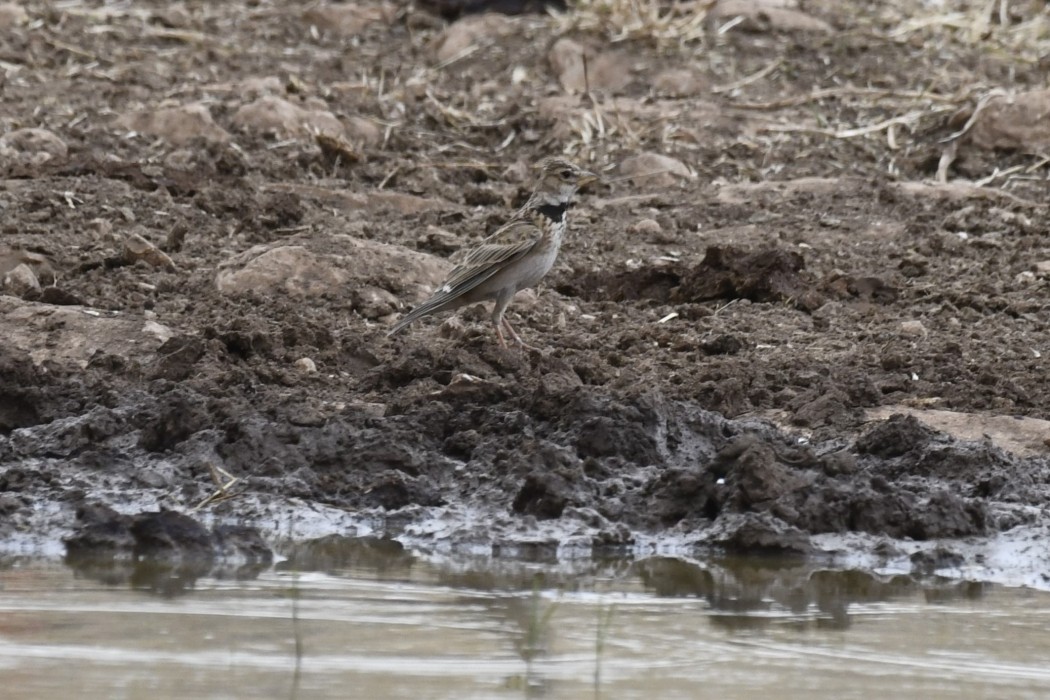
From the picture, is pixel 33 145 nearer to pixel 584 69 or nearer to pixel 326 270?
pixel 326 270

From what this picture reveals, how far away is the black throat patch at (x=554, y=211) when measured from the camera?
8.53 metres

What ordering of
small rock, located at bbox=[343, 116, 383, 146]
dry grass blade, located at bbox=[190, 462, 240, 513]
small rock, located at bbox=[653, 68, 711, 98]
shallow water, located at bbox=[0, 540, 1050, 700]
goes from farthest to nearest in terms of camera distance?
small rock, located at bbox=[653, 68, 711, 98] < small rock, located at bbox=[343, 116, 383, 146] < dry grass blade, located at bbox=[190, 462, 240, 513] < shallow water, located at bbox=[0, 540, 1050, 700]

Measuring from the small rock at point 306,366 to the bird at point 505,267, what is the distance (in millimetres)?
428

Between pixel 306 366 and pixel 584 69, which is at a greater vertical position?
pixel 584 69

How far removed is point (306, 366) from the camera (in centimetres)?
775

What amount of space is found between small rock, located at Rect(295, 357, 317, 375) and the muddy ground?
3cm

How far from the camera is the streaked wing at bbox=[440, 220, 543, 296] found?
812cm

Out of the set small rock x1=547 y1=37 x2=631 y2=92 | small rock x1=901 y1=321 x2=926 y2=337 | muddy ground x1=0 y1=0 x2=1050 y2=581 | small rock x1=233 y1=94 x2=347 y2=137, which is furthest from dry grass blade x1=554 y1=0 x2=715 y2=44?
small rock x1=901 y1=321 x2=926 y2=337

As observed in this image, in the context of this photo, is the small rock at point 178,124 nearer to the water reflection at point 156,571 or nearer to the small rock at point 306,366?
the small rock at point 306,366

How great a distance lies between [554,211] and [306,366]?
1514 mm

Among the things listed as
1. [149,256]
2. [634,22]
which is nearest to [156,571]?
[149,256]

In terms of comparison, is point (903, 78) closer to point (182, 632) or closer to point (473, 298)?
point (473, 298)

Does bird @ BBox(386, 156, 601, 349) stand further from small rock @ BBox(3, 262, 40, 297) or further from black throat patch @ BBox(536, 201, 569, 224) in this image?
small rock @ BBox(3, 262, 40, 297)

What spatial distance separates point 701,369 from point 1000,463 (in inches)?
60.0
